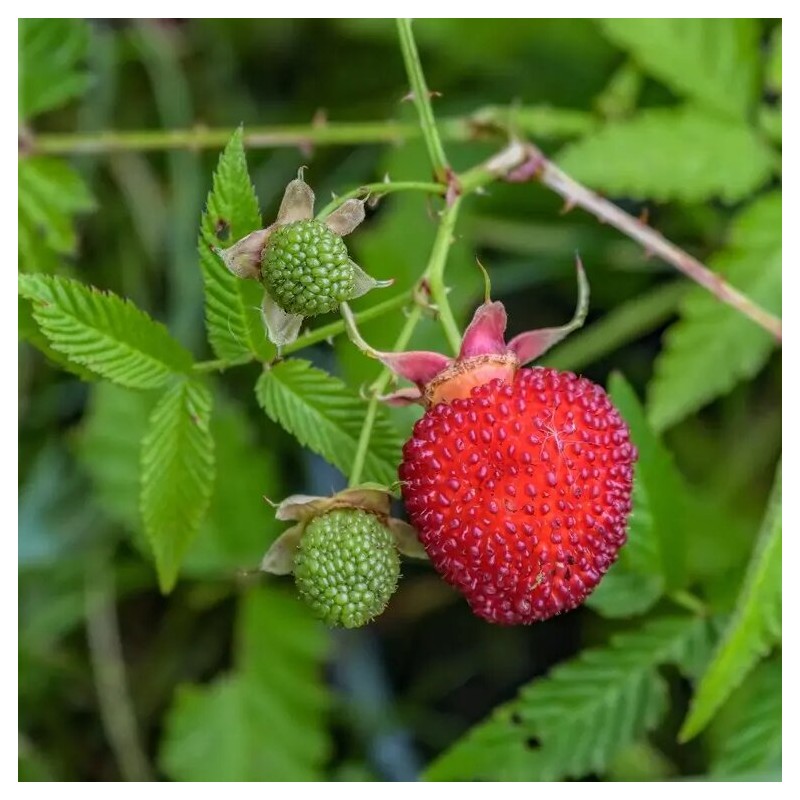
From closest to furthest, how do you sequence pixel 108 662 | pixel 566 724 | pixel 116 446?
1. pixel 566 724
2. pixel 116 446
3. pixel 108 662

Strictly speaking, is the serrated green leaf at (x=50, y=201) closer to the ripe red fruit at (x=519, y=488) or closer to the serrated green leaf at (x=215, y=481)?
the serrated green leaf at (x=215, y=481)

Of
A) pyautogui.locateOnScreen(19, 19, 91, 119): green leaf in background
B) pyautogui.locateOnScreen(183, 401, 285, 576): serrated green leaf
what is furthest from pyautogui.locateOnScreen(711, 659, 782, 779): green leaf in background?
pyautogui.locateOnScreen(19, 19, 91, 119): green leaf in background

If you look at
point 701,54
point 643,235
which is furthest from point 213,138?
point 701,54

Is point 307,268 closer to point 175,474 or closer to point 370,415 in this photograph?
point 370,415

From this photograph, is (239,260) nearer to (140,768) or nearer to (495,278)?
(495,278)

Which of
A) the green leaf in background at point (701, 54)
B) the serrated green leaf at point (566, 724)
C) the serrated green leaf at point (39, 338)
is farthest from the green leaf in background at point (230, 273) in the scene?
the green leaf in background at point (701, 54)

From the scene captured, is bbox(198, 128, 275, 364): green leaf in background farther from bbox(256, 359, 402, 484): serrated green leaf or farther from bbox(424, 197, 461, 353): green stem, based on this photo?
bbox(424, 197, 461, 353): green stem
